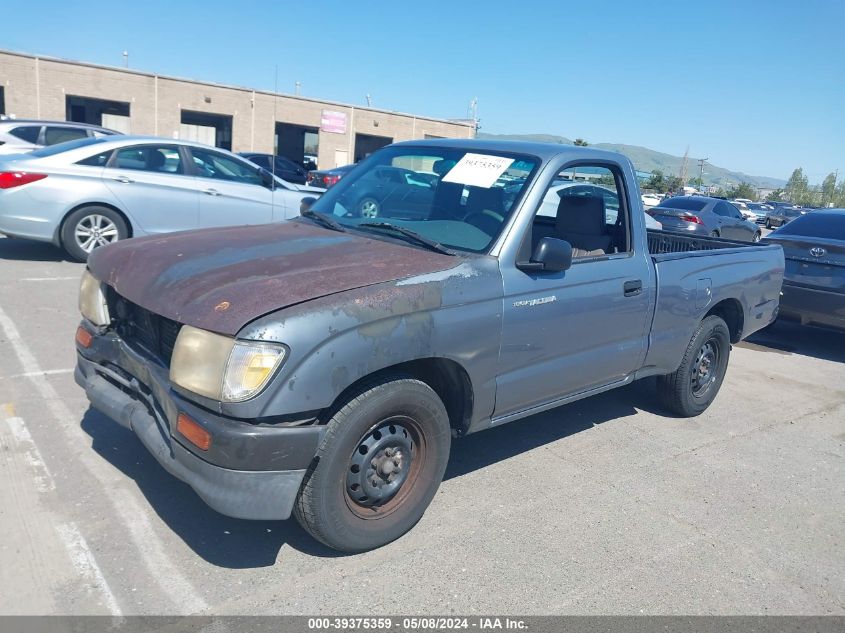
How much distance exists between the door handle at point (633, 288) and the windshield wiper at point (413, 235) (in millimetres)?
1343

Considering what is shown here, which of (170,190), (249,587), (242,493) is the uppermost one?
(170,190)

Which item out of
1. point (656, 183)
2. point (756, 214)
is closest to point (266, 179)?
point (756, 214)

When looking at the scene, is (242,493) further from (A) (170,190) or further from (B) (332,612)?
(A) (170,190)

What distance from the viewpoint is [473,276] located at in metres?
3.47

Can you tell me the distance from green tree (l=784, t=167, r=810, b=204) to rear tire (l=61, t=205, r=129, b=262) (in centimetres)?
10256

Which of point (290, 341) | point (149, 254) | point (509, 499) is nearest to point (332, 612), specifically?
point (290, 341)

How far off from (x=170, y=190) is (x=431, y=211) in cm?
600

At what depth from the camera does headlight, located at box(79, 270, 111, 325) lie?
368 cm

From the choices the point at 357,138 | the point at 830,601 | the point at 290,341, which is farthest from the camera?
the point at 357,138

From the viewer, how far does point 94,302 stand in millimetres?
3709

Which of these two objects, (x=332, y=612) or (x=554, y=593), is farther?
(x=554, y=593)

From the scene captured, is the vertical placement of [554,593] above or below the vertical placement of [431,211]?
below

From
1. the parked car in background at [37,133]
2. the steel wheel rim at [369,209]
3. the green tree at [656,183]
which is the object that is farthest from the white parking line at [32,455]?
the green tree at [656,183]

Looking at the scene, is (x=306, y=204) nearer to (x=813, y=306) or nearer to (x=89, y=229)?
(x=89, y=229)
